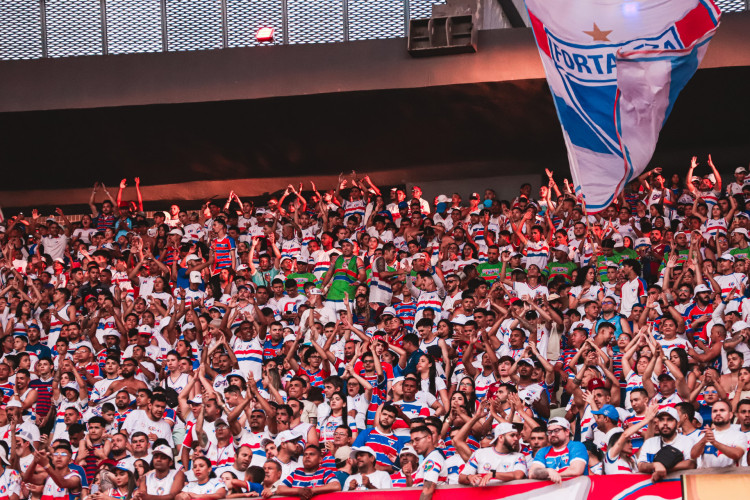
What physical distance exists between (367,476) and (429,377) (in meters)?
2.43

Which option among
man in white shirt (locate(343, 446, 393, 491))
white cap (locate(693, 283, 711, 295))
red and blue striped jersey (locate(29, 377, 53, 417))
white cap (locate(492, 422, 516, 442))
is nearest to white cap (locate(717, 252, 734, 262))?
white cap (locate(693, 283, 711, 295))

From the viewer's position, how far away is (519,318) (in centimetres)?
1352

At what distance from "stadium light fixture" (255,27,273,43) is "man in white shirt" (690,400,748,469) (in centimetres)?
1052

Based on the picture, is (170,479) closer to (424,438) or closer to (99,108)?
(424,438)

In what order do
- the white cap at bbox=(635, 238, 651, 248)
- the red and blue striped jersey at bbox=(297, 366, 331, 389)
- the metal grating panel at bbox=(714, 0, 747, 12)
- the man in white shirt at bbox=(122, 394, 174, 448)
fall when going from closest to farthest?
the man in white shirt at bbox=(122, 394, 174, 448)
the red and blue striped jersey at bbox=(297, 366, 331, 389)
the white cap at bbox=(635, 238, 651, 248)
the metal grating panel at bbox=(714, 0, 747, 12)

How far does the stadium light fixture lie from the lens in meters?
18.1

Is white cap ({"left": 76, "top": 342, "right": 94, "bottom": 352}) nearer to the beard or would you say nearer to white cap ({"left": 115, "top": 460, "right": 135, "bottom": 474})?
white cap ({"left": 115, "top": 460, "right": 135, "bottom": 474})

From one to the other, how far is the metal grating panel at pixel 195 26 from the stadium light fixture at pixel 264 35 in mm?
622

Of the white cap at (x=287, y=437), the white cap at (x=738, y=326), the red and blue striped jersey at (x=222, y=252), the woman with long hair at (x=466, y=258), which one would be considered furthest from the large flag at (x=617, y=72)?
the red and blue striped jersey at (x=222, y=252)

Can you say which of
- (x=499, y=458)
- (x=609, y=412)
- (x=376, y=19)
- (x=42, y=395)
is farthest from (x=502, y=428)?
(x=376, y=19)

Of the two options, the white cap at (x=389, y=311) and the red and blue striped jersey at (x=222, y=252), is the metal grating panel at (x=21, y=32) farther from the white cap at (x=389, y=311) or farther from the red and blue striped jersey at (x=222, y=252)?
the white cap at (x=389, y=311)

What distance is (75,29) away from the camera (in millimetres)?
18609

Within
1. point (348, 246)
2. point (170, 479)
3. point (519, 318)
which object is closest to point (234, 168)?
point (348, 246)

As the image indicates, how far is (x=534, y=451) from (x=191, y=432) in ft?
13.5
